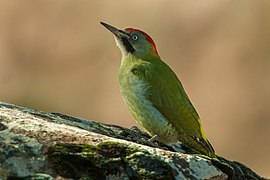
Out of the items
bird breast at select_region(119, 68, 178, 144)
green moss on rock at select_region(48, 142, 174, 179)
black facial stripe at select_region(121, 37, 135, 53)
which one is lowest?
green moss on rock at select_region(48, 142, 174, 179)

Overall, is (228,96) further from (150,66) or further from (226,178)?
(226,178)

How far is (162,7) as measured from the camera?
776 inches

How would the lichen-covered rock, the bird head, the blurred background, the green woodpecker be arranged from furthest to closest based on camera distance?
the blurred background, the bird head, the green woodpecker, the lichen-covered rock

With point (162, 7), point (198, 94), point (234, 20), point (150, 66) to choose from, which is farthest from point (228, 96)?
point (150, 66)

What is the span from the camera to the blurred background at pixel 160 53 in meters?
15.8

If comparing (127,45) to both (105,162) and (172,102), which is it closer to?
(172,102)

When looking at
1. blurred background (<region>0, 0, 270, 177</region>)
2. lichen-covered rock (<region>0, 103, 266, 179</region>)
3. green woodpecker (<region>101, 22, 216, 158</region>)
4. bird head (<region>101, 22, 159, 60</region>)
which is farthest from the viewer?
blurred background (<region>0, 0, 270, 177</region>)

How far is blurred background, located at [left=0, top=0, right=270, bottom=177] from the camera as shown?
15.8 metres

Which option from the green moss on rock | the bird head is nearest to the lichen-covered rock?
the green moss on rock

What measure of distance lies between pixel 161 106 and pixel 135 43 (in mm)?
1045

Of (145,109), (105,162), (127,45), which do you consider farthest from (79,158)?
(127,45)

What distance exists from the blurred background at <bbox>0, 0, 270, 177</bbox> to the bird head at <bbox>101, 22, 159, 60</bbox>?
249 inches

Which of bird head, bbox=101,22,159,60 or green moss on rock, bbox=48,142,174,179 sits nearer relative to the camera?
green moss on rock, bbox=48,142,174,179

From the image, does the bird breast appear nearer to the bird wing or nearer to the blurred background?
the bird wing
